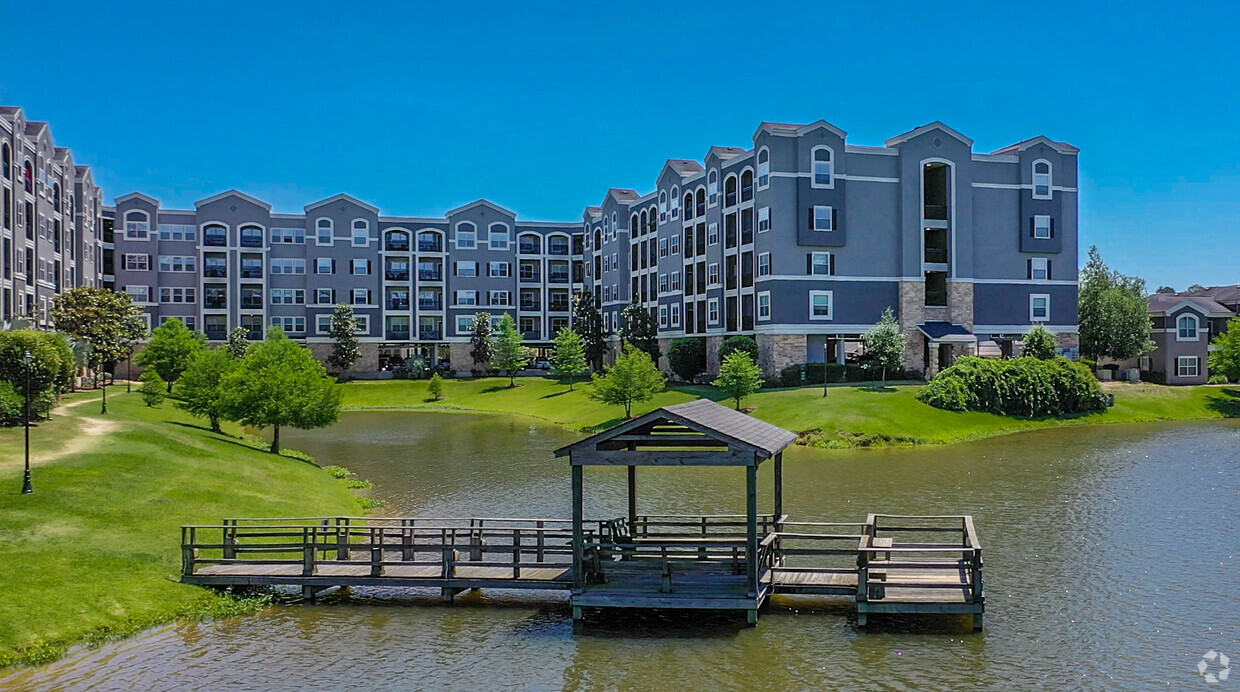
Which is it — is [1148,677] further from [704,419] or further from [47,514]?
[47,514]

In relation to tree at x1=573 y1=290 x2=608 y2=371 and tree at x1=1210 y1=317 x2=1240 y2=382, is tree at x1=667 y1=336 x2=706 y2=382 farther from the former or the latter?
tree at x1=1210 y1=317 x2=1240 y2=382

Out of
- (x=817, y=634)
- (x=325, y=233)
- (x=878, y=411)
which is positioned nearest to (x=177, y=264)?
(x=325, y=233)

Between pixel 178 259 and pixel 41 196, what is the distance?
1418 inches

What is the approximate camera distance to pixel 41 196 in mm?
74062

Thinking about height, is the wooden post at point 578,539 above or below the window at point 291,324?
below

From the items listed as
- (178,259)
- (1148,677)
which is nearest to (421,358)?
(178,259)

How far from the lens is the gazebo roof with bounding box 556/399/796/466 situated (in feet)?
71.4

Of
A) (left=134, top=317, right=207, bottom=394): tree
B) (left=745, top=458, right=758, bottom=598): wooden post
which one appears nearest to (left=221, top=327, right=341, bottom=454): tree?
(left=134, top=317, right=207, bottom=394): tree

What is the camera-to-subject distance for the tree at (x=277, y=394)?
45875mm

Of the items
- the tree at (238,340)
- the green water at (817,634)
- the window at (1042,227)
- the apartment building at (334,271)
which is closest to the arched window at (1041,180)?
the window at (1042,227)

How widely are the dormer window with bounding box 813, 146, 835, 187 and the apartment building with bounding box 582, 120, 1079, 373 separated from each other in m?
0.11

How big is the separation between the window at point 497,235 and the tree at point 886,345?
60105 millimetres

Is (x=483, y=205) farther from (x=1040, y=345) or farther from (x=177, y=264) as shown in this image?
(x=1040, y=345)

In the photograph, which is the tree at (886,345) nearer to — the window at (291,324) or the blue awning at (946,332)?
the blue awning at (946,332)
